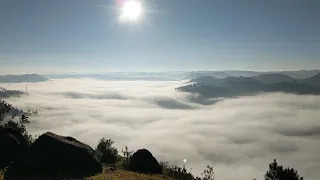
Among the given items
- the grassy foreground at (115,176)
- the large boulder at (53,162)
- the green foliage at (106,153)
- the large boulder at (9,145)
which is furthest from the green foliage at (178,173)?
the large boulder at (9,145)

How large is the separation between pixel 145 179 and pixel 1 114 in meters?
37.0

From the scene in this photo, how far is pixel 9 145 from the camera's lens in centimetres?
3853

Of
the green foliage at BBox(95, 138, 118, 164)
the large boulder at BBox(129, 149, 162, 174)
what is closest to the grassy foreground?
the large boulder at BBox(129, 149, 162, 174)

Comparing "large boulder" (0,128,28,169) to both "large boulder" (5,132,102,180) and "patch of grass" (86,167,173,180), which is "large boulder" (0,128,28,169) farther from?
"patch of grass" (86,167,173,180)

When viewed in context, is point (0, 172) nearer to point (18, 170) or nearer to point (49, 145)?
point (18, 170)

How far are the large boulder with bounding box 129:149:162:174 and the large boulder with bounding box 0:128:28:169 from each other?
50.9 feet

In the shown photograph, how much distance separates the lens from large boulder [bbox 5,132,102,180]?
32.9m

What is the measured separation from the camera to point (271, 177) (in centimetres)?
4219

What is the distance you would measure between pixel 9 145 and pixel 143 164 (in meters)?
19.1

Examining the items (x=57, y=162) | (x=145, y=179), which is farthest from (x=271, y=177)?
(x=57, y=162)

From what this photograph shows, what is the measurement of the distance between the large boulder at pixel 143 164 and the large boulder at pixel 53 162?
7.17 meters

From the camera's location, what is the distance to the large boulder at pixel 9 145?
122 feet

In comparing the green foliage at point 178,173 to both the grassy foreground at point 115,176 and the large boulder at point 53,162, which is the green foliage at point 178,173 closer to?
the grassy foreground at point 115,176

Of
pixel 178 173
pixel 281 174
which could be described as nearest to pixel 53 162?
pixel 178 173
